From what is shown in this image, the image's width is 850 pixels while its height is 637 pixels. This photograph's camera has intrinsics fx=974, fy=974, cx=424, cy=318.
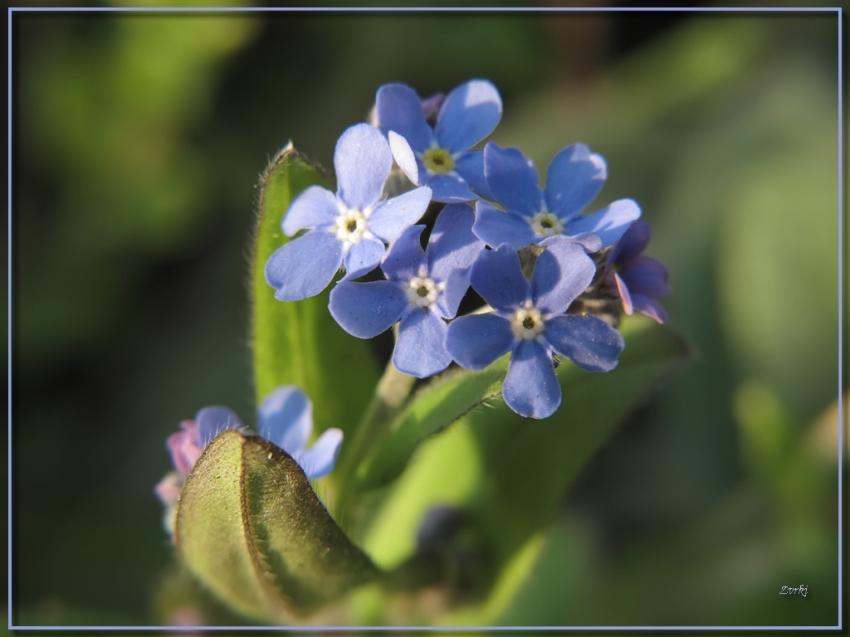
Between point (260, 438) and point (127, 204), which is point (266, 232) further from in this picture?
point (127, 204)

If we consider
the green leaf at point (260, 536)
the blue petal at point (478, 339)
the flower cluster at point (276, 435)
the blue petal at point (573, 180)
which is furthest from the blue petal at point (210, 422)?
the blue petal at point (573, 180)

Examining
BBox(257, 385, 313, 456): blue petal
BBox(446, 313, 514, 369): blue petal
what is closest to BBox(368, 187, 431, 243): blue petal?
BBox(446, 313, 514, 369): blue petal

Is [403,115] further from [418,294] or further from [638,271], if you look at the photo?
[638,271]

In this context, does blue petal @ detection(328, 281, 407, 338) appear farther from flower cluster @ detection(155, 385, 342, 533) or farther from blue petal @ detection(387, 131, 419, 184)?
flower cluster @ detection(155, 385, 342, 533)

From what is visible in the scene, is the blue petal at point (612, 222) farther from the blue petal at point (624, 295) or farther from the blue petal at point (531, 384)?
the blue petal at point (531, 384)

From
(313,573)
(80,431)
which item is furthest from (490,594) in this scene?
(80,431)

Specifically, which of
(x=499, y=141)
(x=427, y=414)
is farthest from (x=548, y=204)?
(x=499, y=141)
